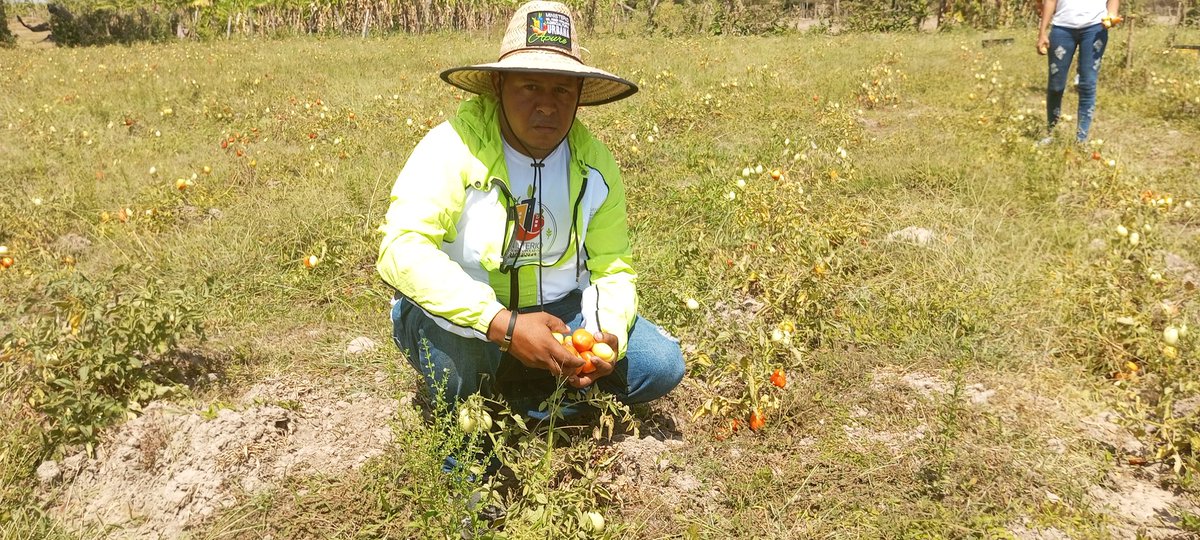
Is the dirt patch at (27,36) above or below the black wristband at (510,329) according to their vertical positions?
above

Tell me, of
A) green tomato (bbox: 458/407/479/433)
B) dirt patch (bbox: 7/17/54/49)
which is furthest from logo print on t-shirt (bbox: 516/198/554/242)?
dirt patch (bbox: 7/17/54/49)

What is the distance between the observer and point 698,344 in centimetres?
282

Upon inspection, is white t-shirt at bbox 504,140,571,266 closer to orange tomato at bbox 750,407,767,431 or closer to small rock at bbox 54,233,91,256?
orange tomato at bbox 750,407,767,431

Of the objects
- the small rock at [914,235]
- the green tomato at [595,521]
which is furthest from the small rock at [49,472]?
the small rock at [914,235]

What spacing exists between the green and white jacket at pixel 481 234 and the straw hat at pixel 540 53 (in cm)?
12

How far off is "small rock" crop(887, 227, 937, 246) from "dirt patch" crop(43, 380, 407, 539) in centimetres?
271

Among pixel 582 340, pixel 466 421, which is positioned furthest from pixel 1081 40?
pixel 466 421

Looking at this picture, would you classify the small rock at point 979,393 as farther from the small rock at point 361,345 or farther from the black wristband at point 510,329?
the small rock at point 361,345

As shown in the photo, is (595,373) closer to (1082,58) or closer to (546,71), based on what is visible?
(546,71)

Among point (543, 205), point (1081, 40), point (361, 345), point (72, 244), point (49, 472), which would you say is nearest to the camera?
point (49, 472)

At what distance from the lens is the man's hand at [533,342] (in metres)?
1.89

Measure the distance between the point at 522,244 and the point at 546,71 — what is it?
557 millimetres

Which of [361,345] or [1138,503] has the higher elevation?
[361,345]

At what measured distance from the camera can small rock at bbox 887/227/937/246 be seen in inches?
145
